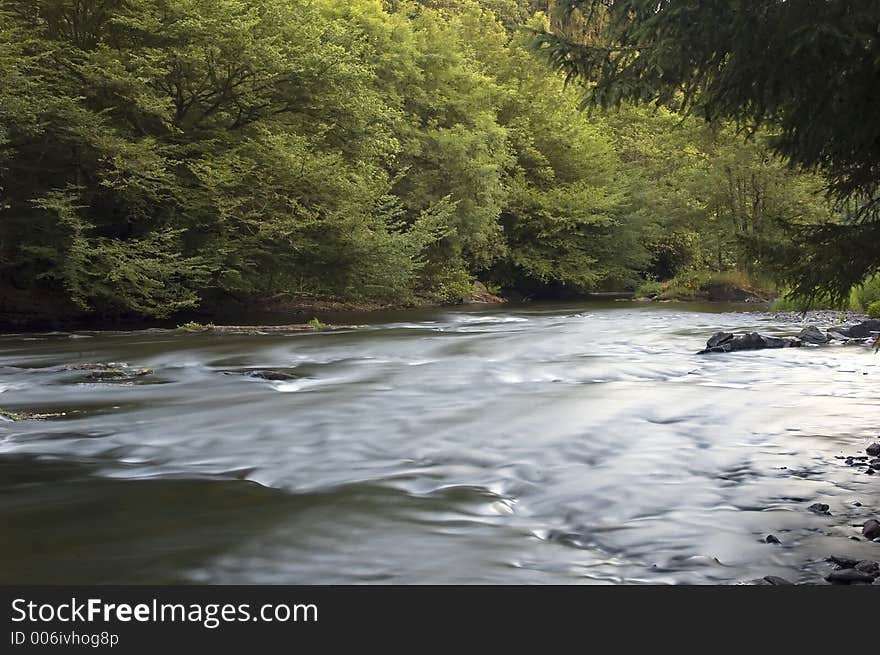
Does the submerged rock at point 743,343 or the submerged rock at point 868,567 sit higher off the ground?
the submerged rock at point 868,567

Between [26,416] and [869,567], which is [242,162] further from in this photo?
→ [869,567]

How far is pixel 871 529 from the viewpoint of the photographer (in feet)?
15.6

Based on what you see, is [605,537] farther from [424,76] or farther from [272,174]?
[424,76]

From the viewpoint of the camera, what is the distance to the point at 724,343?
15.4 metres

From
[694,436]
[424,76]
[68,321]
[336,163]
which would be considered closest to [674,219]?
[424,76]

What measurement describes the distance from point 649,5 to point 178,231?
53.8 feet

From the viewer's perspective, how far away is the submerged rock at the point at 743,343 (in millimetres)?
15203

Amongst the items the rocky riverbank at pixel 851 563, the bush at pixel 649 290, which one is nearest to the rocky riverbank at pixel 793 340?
the rocky riverbank at pixel 851 563

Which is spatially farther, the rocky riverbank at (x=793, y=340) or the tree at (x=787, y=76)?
the rocky riverbank at (x=793, y=340)

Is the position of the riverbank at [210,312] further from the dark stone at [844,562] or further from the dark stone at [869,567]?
the dark stone at [869,567]

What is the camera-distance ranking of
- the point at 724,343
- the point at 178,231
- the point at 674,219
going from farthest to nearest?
the point at 674,219 < the point at 178,231 < the point at 724,343

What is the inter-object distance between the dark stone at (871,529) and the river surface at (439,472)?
0.08 meters

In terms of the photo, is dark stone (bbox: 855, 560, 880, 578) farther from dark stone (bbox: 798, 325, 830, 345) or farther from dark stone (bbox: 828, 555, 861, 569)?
dark stone (bbox: 798, 325, 830, 345)

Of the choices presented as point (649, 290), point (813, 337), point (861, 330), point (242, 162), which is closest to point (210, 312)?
point (242, 162)
